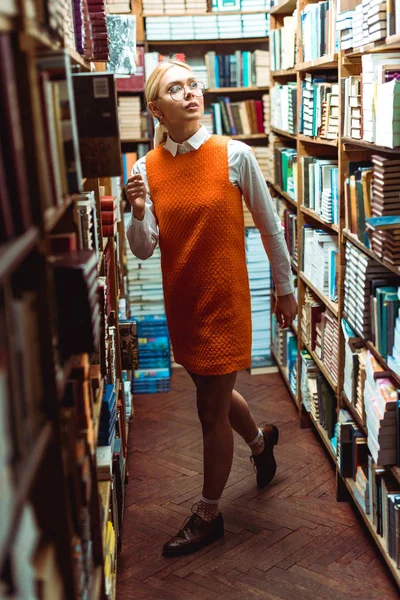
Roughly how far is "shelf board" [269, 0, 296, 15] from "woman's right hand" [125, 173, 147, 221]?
2171 millimetres

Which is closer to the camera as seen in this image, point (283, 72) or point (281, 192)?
point (283, 72)

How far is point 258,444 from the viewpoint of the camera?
3.34 m

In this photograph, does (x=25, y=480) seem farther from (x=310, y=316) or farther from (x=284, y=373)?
(x=284, y=373)

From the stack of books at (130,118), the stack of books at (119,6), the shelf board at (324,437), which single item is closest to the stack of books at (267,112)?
the stack of books at (130,118)

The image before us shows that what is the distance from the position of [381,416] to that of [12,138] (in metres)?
1.75

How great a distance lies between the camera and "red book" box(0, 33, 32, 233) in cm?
118

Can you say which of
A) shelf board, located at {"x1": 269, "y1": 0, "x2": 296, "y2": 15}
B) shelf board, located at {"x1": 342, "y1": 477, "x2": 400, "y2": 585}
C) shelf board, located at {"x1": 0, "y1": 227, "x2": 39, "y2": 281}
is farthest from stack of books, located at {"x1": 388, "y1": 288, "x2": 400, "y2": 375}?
shelf board, located at {"x1": 269, "y1": 0, "x2": 296, "y2": 15}

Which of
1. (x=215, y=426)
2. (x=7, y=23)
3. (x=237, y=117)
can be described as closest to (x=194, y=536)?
(x=215, y=426)

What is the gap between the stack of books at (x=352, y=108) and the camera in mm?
2824

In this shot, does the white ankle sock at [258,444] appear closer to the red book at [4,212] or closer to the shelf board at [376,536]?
the shelf board at [376,536]

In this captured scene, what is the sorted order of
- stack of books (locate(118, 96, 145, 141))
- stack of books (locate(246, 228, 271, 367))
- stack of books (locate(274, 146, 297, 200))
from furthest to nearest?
1. stack of books (locate(246, 228, 271, 367))
2. stack of books (locate(118, 96, 145, 141))
3. stack of books (locate(274, 146, 297, 200))

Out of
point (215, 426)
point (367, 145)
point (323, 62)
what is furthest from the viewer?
point (323, 62)

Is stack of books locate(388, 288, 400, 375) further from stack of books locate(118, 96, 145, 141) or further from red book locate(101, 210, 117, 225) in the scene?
stack of books locate(118, 96, 145, 141)

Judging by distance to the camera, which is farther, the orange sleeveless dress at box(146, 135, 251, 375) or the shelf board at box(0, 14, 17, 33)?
the orange sleeveless dress at box(146, 135, 251, 375)
